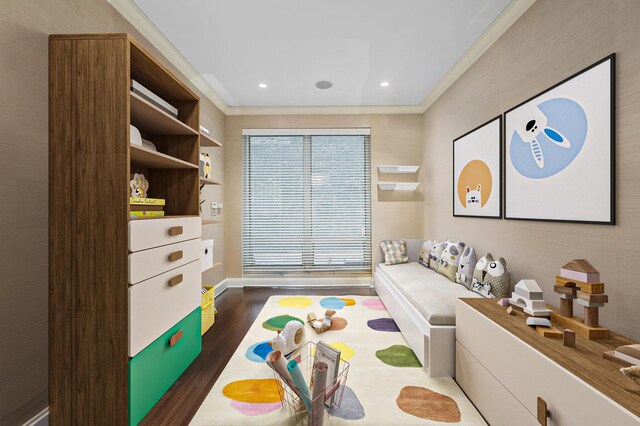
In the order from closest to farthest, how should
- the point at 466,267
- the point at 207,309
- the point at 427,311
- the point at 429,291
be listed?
the point at 427,311, the point at 429,291, the point at 466,267, the point at 207,309

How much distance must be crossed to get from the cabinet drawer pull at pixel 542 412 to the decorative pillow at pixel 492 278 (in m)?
1.15

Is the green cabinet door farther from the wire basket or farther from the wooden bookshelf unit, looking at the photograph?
the wire basket

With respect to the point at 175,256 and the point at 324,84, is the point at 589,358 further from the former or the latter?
the point at 324,84

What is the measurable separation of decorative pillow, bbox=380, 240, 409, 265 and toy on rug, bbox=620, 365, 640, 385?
8.89 ft

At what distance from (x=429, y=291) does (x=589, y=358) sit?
4.10 feet

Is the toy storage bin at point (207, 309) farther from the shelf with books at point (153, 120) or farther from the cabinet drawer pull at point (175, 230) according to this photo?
the shelf with books at point (153, 120)

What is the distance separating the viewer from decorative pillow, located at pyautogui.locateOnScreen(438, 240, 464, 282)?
8.98 ft

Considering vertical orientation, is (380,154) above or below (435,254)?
above

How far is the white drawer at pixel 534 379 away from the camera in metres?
0.87

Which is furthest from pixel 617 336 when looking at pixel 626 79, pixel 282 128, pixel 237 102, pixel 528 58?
pixel 237 102

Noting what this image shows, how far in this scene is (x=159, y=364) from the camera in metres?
1.65

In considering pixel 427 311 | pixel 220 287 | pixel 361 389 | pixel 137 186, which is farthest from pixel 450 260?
pixel 220 287

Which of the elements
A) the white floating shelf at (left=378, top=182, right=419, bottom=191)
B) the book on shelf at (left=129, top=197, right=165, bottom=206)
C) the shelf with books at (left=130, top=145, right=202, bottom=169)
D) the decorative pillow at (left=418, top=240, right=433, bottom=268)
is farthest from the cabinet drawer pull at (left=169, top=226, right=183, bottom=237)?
the white floating shelf at (left=378, top=182, right=419, bottom=191)

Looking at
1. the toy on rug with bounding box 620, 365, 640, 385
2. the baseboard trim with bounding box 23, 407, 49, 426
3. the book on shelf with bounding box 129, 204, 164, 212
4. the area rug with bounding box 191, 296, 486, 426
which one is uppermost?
the book on shelf with bounding box 129, 204, 164, 212
